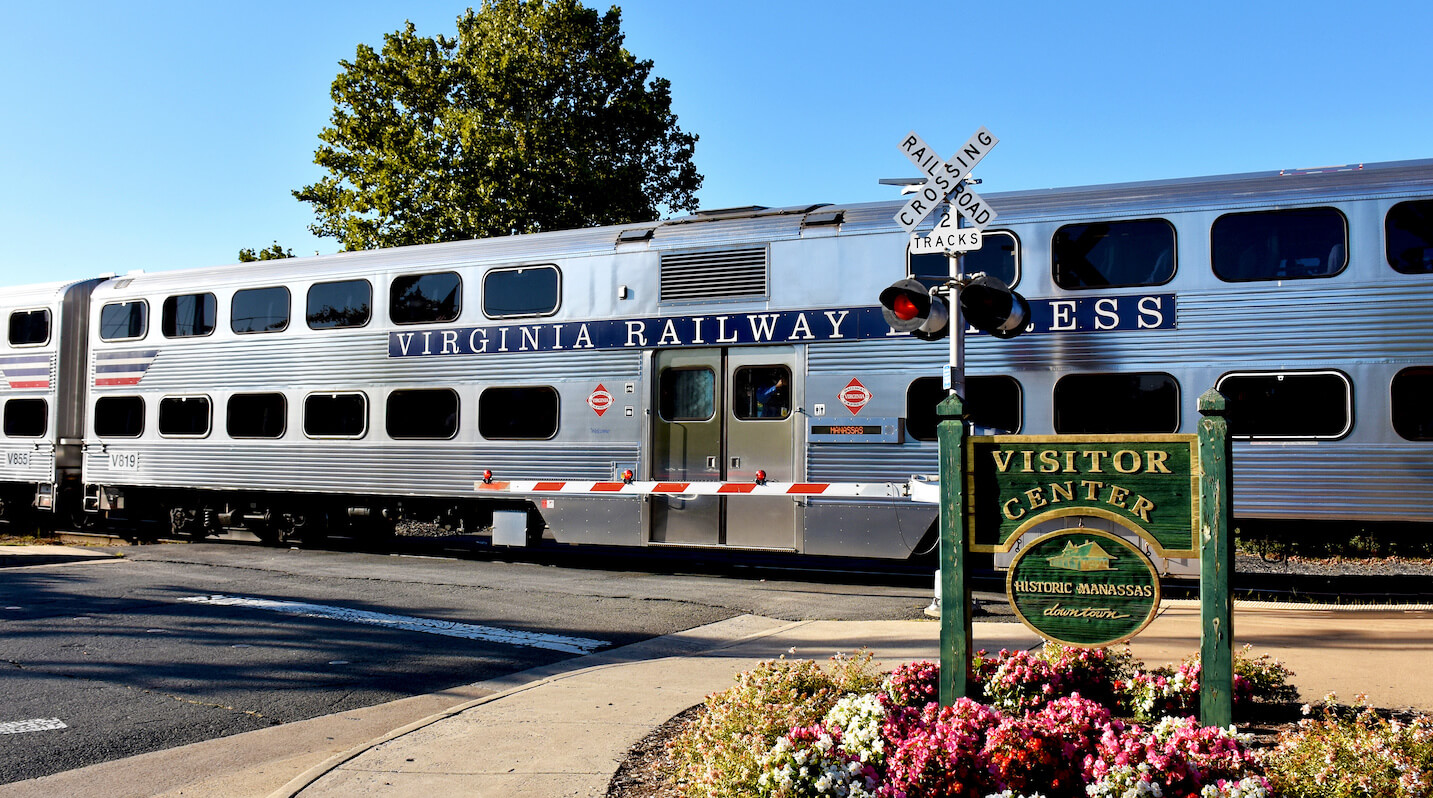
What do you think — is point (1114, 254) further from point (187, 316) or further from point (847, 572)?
point (187, 316)

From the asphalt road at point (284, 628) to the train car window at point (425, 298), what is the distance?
3443 millimetres

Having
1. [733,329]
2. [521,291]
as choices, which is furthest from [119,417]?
[733,329]

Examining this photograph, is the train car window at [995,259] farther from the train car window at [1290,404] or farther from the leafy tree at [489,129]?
the leafy tree at [489,129]

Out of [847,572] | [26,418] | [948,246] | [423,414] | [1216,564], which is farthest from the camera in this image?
[26,418]

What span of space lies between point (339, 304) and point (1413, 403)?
44.2 ft

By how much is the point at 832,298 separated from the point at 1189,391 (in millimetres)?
3968

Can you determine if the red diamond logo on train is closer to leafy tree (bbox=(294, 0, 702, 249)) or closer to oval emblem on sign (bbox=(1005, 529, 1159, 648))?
oval emblem on sign (bbox=(1005, 529, 1159, 648))

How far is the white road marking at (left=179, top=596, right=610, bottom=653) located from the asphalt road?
3 cm

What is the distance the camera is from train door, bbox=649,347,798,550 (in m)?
12.7

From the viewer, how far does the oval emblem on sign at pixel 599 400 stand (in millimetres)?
13719

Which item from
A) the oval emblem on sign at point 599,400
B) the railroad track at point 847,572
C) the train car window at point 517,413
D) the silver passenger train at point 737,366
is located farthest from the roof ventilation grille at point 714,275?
the railroad track at point 847,572

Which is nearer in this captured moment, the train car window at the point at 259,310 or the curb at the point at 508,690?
the curb at the point at 508,690

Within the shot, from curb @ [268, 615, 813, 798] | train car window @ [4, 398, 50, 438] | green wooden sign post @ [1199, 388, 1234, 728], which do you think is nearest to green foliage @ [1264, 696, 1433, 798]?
green wooden sign post @ [1199, 388, 1234, 728]

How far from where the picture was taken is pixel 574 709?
22.2 feet
